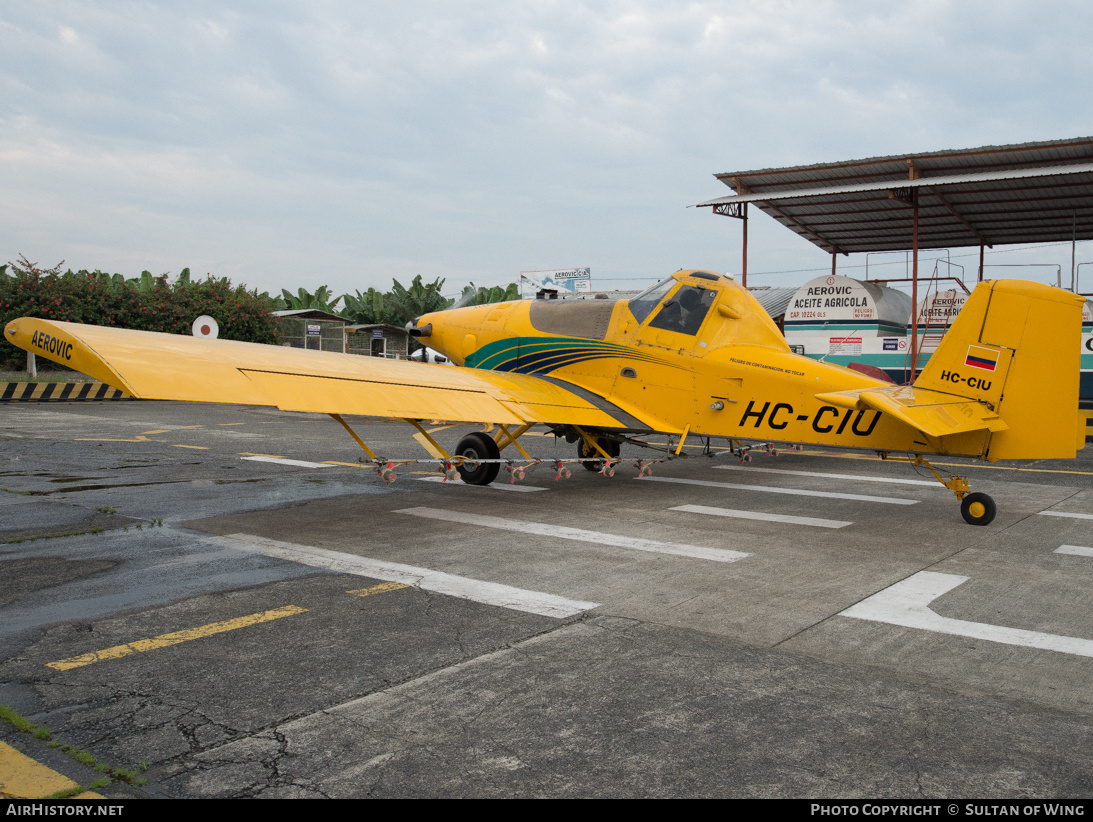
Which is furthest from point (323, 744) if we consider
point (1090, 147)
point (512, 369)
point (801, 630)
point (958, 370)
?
point (1090, 147)

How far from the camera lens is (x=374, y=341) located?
40562mm

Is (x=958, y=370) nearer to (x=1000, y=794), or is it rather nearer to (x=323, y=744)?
(x=1000, y=794)

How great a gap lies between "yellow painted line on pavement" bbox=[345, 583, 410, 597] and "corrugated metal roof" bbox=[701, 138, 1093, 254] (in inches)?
630

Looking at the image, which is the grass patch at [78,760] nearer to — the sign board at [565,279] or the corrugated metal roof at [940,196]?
the corrugated metal roof at [940,196]

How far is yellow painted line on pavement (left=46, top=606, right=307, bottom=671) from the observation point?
173 inches

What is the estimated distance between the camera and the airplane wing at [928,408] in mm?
8008

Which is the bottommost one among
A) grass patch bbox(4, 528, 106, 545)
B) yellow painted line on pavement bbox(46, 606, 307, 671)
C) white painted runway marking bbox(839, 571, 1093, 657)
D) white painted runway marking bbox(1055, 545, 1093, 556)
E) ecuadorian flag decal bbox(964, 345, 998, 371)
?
yellow painted line on pavement bbox(46, 606, 307, 671)

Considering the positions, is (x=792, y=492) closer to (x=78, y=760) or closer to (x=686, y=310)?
(x=686, y=310)

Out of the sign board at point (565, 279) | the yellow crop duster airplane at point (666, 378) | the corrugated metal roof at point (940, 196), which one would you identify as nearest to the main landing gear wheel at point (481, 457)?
the yellow crop duster airplane at point (666, 378)

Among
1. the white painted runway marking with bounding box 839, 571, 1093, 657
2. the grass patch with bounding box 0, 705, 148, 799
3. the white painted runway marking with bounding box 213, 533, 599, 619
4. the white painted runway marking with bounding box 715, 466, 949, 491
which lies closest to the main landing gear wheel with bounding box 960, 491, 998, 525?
the white painted runway marking with bounding box 839, 571, 1093, 657

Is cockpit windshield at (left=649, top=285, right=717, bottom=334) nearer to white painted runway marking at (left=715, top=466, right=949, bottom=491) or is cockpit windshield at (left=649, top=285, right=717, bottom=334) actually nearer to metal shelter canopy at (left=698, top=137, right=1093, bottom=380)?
white painted runway marking at (left=715, top=466, right=949, bottom=491)

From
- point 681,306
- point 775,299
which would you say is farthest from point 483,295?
point 681,306

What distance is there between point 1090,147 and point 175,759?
19210 mm
